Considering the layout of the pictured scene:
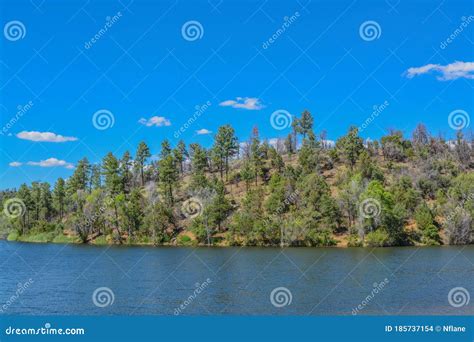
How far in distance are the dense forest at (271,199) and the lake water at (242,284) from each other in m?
20.0

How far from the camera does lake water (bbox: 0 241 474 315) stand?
3728 centimetres

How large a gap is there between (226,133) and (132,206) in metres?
38.7

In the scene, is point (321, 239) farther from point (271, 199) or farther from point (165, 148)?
point (165, 148)

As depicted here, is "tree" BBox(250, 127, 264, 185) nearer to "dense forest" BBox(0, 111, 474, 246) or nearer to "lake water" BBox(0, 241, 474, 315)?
"dense forest" BBox(0, 111, 474, 246)

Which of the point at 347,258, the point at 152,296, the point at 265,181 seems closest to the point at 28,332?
the point at 152,296

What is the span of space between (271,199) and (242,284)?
5572cm

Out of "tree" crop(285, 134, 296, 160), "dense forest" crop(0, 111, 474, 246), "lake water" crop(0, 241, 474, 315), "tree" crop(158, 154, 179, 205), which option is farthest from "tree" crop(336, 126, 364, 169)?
"lake water" crop(0, 241, 474, 315)

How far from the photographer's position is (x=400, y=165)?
438ft

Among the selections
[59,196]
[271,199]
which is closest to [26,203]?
[59,196]

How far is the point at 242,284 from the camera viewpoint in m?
47.6

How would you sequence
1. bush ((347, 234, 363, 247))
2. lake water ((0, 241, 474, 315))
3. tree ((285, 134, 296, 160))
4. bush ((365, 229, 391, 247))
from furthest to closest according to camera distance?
tree ((285, 134, 296, 160))
bush ((347, 234, 363, 247))
bush ((365, 229, 391, 247))
lake water ((0, 241, 474, 315))

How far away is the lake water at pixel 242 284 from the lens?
37.3 m

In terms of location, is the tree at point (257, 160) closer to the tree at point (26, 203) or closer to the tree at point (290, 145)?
the tree at point (290, 145)

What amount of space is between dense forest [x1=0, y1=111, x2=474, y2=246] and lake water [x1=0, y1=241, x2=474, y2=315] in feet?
65.7
